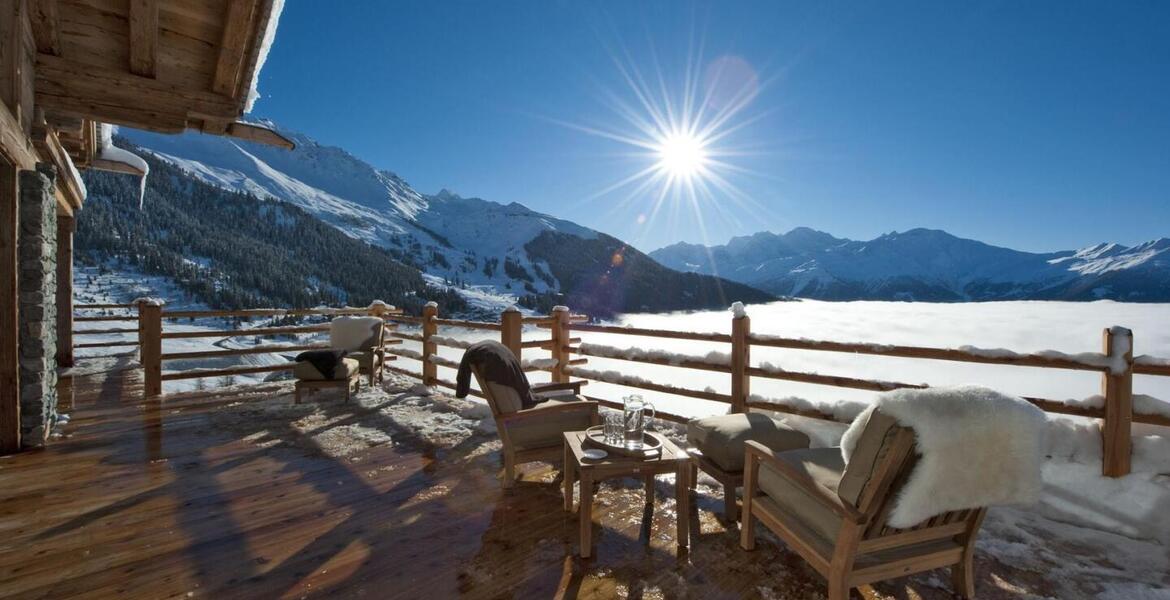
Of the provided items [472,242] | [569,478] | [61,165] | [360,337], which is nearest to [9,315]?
[61,165]

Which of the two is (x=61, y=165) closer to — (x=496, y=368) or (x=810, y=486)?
(x=496, y=368)

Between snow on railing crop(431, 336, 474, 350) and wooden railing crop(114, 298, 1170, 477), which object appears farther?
snow on railing crop(431, 336, 474, 350)

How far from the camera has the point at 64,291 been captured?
7875mm

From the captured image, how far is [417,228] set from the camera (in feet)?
367

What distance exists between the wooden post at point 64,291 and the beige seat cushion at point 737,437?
34.3ft

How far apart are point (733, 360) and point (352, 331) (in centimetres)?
512

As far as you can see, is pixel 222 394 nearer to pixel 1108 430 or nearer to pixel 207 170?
pixel 1108 430

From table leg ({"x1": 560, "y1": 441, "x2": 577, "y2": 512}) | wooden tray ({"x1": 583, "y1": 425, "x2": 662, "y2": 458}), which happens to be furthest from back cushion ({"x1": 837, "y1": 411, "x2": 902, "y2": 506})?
table leg ({"x1": 560, "y1": 441, "x2": 577, "y2": 512})

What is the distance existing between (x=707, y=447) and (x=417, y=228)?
118 m

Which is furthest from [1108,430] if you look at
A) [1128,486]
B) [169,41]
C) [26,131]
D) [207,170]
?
[207,170]

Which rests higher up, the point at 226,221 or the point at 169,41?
the point at 226,221

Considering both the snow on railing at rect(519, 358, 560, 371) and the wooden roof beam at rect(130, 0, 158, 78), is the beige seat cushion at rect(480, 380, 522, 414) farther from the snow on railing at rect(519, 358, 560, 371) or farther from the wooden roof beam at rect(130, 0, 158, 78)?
the wooden roof beam at rect(130, 0, 158, 78)

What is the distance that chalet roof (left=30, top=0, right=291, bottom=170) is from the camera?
3971mm

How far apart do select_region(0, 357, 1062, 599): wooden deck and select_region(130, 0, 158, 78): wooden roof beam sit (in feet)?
11.2
